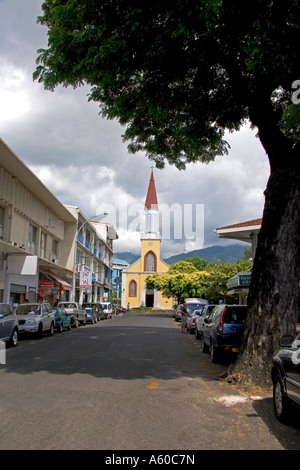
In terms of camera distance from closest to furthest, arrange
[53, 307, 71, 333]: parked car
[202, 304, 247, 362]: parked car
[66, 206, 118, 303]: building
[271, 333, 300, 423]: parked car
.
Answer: [271, 333, 300, 423]: parked car, [202, 304, 247, 362]: parked car, [53, 307, 71, 333]: parked car, [66, 206, 118, 303]: building

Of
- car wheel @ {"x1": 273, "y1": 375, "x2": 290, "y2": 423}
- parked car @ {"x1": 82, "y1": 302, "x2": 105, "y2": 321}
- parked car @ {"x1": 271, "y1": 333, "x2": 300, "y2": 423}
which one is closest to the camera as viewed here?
parked car @ {"x1": 271, "y1": 333, "x2": 300, "y2": 423}

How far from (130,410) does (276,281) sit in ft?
13.1

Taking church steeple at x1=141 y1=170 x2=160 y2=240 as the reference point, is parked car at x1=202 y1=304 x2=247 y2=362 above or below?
below

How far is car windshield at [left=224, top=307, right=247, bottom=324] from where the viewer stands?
38.3 ft

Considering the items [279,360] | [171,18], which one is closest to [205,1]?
[171,18]

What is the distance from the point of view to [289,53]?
820 cm

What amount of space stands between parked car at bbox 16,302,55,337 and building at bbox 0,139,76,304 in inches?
184

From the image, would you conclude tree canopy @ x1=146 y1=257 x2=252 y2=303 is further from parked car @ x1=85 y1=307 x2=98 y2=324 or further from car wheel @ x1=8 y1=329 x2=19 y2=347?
car wheel @ x1=8 y1=329 x2=19 y2=347

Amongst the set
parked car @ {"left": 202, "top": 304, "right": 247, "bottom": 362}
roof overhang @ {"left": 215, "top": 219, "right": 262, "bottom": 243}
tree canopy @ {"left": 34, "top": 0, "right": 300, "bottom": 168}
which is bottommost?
parked car @ {"left": 202, "top": 304, "right": 247, "bottom": 362}

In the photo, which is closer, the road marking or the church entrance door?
the road marking

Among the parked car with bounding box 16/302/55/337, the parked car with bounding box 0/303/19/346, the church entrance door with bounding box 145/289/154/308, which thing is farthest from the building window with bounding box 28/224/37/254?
the church entrance door with bounding box 145/289/154/308

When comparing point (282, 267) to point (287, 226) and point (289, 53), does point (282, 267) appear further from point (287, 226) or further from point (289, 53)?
point (289, 53)

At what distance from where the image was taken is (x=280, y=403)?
19.2 ft
